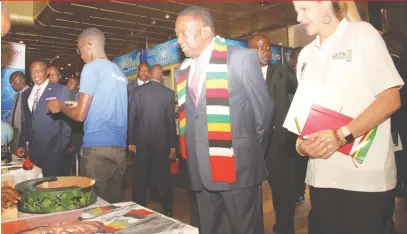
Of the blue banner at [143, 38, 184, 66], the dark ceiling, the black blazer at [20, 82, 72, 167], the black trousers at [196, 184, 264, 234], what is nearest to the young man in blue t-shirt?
the black trousers at [196, 184, 264, 234]

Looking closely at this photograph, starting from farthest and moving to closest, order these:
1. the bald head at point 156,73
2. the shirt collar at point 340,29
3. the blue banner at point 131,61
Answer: the blue banner at point 131,61
the bald head at point 156,73
the shirt collar at point 340,29

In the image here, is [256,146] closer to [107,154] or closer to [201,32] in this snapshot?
[201,32]

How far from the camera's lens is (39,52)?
1339cm

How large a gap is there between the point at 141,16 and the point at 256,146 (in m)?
7.76

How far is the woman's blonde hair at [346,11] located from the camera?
1248 mm

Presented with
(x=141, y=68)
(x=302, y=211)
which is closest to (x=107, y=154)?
(x=302, y=211)

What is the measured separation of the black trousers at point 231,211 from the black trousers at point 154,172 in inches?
90.6

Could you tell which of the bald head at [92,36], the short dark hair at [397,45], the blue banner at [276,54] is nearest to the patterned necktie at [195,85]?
the bald head at [92,36]

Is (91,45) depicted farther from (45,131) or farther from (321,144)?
(321,144)

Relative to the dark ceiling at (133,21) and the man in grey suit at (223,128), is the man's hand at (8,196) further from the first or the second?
the dark ceiling at (133,21)

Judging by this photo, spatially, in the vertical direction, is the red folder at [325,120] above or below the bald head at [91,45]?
below

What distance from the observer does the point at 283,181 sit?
116 inches

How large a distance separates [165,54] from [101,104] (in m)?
6.39

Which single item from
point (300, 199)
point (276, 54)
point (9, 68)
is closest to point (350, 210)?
point (300, 199)
